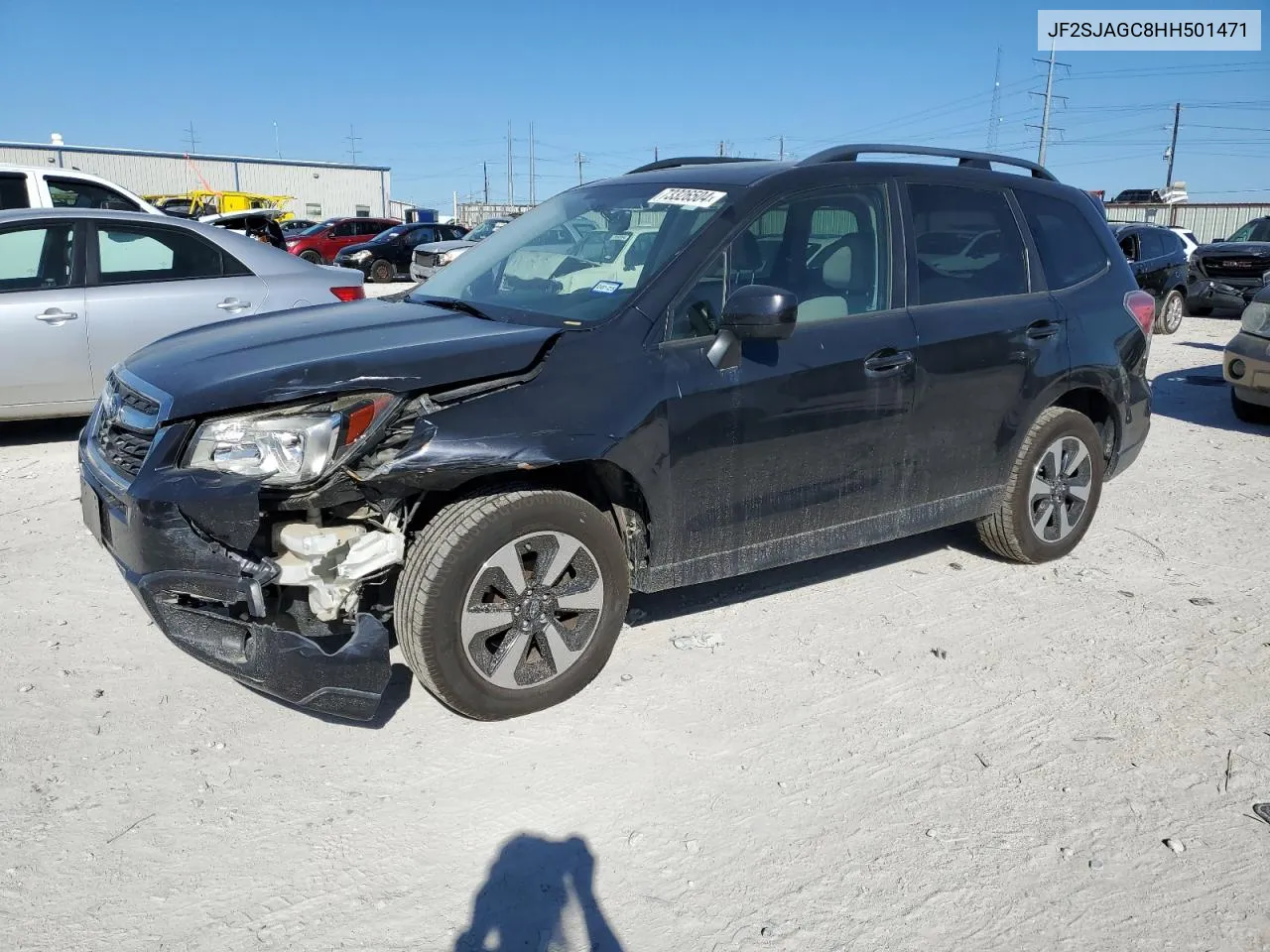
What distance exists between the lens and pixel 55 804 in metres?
2.91

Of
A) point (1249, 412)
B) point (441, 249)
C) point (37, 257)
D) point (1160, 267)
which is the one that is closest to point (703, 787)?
point (37, 257)

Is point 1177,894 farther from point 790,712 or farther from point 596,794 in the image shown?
point 596,794

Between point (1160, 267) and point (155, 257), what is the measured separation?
13094mm

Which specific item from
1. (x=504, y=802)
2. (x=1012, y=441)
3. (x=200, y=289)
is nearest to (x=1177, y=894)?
(x=504, y=802)

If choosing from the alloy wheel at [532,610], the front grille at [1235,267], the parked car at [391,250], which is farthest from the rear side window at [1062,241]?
the parked car at [391,250]

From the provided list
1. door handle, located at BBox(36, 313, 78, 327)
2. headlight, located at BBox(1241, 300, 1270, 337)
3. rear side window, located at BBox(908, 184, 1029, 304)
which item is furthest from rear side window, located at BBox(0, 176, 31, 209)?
headlight, located at BBox(1241, 300, 1270, 337)

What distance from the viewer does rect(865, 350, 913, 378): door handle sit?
3.93m

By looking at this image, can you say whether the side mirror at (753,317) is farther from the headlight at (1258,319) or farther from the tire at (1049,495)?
the headlight at (1258,319)

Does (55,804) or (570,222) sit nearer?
(55,804)

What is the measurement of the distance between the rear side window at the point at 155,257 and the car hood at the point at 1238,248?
50.1 feet

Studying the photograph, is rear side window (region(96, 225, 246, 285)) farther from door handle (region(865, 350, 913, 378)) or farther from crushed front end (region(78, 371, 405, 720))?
door handle (region(865, 350, 913, 378))

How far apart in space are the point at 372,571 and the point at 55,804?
3.60 feet

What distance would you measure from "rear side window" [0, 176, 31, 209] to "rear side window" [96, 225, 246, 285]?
278cm

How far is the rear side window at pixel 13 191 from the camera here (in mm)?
8633
